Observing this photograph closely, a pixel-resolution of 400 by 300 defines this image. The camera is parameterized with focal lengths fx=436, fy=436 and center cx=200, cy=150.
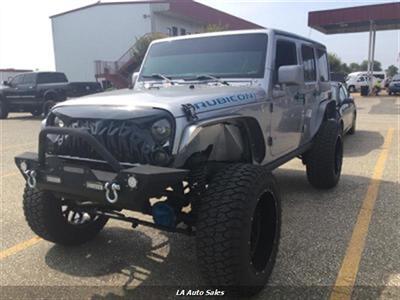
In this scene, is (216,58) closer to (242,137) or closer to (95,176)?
(242,137)

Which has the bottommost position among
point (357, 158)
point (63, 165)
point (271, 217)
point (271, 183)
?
point (357, 158)

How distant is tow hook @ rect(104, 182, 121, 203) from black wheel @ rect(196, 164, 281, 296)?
0.58 meters

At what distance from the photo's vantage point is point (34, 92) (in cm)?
1748

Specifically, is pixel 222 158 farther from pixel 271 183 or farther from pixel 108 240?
pixel 108 240

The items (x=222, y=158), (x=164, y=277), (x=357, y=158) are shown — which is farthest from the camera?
(x=357, y=158)

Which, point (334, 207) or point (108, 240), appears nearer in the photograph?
point (108, 240)

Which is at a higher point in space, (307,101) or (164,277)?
(307,101)

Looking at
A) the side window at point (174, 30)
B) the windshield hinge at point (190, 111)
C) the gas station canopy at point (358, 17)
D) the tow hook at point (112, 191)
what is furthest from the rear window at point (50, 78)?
the gas station canopy at point (358, 17)

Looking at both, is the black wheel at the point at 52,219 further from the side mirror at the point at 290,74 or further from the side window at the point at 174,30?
the side window at the point at 174,30

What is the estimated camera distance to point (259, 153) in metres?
4.13

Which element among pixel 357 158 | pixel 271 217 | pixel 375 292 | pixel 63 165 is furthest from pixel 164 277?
pixel 357 158

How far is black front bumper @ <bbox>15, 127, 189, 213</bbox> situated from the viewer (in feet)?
8.95

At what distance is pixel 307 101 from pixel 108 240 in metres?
2.97

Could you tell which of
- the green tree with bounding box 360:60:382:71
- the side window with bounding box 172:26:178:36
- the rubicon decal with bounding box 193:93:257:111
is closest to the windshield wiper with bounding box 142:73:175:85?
the rubicon decal with bounding box 193:93:257:111
